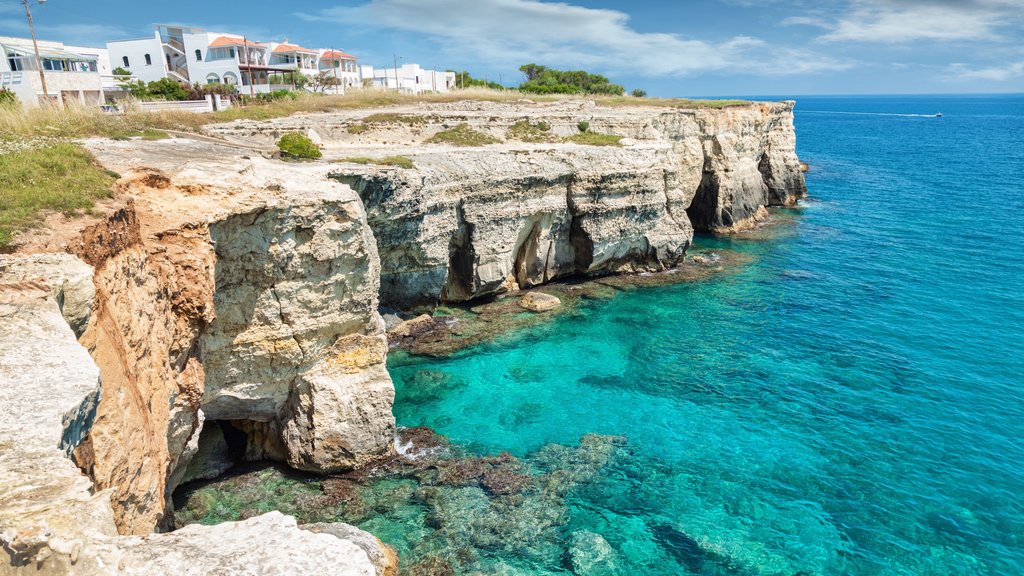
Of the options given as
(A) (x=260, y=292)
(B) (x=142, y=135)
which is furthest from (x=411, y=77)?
(A) (x=260, y=292)

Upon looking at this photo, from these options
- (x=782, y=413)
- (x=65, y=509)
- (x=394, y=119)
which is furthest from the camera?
(x=394, y=119)

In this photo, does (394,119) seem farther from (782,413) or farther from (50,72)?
(50,72)

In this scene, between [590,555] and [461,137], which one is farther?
[461,137]

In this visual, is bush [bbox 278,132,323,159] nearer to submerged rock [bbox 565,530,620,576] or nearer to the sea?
the sea

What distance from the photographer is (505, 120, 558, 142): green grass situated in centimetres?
4103

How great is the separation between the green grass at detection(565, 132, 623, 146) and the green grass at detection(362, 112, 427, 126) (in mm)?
10490

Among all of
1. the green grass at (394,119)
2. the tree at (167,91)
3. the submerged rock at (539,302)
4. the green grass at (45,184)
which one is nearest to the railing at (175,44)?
the tree at (167,91)

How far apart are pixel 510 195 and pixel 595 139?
11835 mm

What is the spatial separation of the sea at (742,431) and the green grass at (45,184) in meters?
10.0

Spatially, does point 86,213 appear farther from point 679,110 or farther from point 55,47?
point 55,47

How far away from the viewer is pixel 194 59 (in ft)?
228


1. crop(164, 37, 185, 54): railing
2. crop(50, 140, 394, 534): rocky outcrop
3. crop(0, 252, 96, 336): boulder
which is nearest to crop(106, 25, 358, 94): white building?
crop(164, 37, 185, 54): railing

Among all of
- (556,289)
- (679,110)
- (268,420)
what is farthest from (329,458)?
(679,110)

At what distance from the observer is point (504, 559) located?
1667 centimetres
